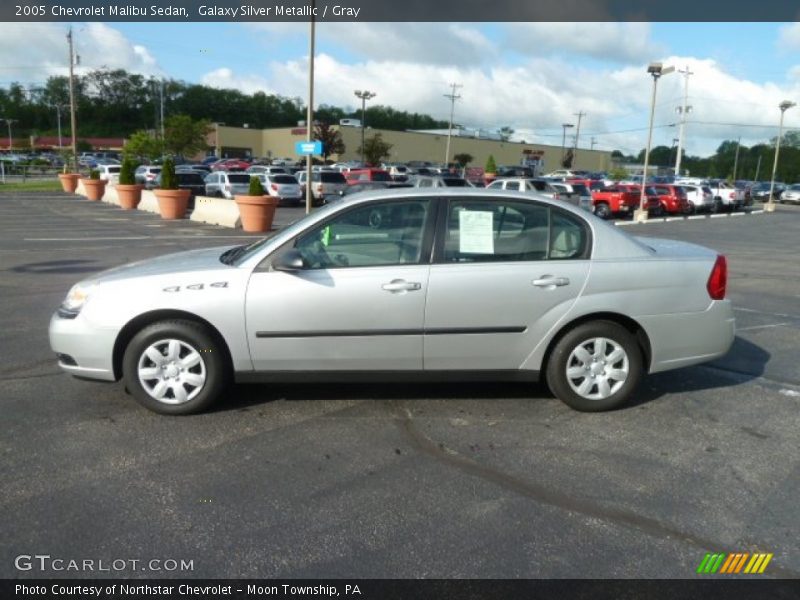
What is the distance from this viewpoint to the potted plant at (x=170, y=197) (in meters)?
21.0

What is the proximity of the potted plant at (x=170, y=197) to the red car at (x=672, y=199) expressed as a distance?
75.0 ft

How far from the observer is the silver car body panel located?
4273 millimetres

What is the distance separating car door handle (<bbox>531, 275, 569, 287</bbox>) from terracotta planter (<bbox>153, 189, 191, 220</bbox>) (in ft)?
61.3

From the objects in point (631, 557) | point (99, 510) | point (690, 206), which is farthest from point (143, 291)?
point (690, 206)

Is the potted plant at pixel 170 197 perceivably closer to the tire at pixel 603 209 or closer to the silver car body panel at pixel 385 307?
the silver car body panel at pixel 385 307

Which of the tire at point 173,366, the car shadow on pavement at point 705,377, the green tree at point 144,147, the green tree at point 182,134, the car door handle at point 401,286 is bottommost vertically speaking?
the car shadow on pavement at point 705,377

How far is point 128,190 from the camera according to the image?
25656mm

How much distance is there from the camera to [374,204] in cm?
450

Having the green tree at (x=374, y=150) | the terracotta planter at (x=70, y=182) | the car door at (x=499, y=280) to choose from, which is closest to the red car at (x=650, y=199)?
the car door at (x=499, y=280)

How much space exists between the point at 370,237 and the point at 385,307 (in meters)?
Answer: 0.53

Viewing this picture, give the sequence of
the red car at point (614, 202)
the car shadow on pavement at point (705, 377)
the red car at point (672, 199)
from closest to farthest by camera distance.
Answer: the car shadow on pavement at point (705, 377)
the red car at point (614, 202)
the red car at point (672, 199)
